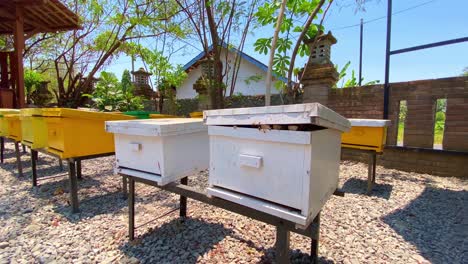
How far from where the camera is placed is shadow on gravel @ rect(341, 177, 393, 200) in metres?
3.32

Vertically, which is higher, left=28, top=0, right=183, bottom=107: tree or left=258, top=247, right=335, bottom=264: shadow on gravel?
left=28, top=0, right=183, bottom=107: tree

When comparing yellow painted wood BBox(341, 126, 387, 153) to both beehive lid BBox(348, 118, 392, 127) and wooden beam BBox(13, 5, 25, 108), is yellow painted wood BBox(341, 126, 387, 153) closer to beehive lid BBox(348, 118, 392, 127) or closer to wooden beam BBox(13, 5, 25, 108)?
beehive lid BBox(348, 118, 392, 127)

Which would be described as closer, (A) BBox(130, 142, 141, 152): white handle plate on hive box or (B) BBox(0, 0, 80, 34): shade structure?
(A) BBox(130, 142, 141, 152): white handle plate on hive box

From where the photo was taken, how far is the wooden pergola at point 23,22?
740 centimetres

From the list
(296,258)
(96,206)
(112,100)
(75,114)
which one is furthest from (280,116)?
(112,100)

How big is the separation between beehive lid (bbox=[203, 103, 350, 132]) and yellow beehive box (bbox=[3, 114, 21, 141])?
4229 millimetres

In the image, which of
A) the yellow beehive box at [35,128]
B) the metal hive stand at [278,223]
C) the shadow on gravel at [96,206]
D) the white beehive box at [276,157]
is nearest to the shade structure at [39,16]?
the yellow beehive box at [35,128]

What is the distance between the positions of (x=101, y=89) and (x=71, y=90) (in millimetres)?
3342

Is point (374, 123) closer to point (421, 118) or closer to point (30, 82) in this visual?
point (421, 118)

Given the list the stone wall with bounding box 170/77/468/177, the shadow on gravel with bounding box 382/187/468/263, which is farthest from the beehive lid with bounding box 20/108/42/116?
the stone wall with bounding box 170/77/468/177

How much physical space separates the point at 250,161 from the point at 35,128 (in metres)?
3.12

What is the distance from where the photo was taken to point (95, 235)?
7.54 feet

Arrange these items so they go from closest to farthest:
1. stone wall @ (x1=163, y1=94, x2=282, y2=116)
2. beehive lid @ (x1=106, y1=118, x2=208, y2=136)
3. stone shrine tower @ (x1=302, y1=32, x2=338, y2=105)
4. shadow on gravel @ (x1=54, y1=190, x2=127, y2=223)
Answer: beehive lid @ (x1=106, y1=118, x2=208, y2=136) → shadow on gravel @ (x1=54, y1=190, x2=127, y2=223) → stone shrine tower @ (x1=302, y1=32, x2=338, y2=105) → stone wall @ (x1=163, y1=94, x2=282, y2=116)

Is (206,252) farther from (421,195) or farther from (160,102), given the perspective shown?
(160,102)
